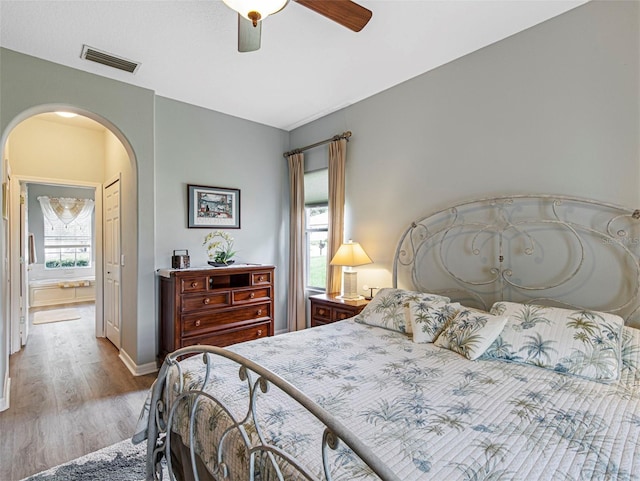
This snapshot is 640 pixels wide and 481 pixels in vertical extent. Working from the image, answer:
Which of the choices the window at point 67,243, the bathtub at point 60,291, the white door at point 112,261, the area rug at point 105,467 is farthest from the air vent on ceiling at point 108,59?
the window at point 67,243

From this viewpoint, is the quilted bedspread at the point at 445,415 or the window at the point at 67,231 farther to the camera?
the window at the point at 67,231

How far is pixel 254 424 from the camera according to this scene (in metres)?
1.08

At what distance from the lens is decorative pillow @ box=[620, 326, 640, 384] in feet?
5.28

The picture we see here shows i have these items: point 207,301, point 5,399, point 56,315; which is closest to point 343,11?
point 207,301

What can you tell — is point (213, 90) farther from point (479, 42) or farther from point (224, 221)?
point (479, 42)

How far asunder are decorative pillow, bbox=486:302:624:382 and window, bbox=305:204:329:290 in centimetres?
247

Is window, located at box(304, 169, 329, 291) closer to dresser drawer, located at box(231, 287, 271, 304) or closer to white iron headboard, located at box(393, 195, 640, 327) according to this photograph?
dresser drawer, located at box(231, 287, 271, 304)

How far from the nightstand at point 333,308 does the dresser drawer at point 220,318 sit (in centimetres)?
67

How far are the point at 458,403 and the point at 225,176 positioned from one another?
348 cm

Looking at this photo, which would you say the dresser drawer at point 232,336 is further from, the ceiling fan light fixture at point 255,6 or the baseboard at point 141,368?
the ceiling fan light fixture at point 255,6

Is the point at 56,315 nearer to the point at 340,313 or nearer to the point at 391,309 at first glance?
the point at 340,313

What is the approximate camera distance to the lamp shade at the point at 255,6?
4.96 feet

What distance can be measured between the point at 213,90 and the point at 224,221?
4.71 feet

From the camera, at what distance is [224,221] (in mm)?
4004
